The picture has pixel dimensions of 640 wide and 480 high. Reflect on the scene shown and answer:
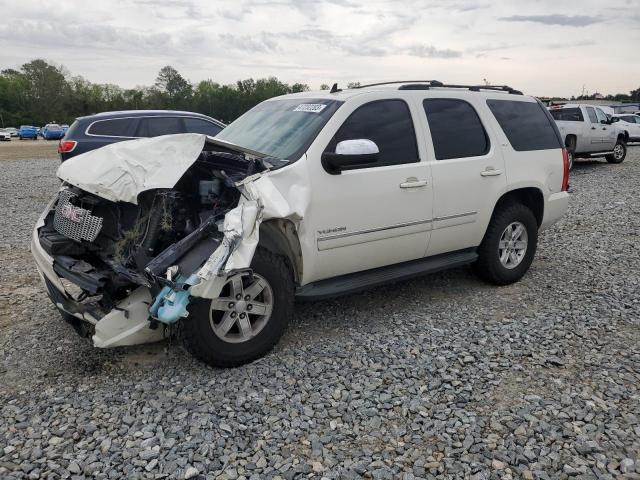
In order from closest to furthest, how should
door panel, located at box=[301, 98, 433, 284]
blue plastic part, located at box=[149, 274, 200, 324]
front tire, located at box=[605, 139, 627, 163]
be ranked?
blue plastic part, located at box=[149, 274, 200, 324] < door panel, located at box=[301, 98, 433, 284] < front tire, located at box=[605, 139, 627, 163]

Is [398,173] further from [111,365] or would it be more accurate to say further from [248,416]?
[111,365]

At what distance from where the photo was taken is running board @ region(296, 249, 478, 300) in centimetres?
392

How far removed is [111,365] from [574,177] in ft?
44.2

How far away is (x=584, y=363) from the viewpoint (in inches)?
148

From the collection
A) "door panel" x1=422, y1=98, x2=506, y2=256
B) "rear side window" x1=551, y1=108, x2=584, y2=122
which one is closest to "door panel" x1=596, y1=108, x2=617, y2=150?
"rear side window" x1=551, y1=108, x2=584, y2=122

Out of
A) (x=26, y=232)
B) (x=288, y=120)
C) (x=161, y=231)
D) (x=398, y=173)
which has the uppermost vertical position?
(x=288, y=120)

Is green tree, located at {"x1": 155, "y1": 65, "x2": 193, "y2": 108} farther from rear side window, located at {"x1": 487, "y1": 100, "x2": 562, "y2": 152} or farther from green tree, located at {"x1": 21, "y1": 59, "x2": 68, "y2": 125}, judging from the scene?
rear side window, located at {"x1": 487, "y1": 100, "x2": 562, "y2": 152}

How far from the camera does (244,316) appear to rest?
3.57m

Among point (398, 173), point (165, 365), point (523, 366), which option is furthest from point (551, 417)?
point (165, 365)

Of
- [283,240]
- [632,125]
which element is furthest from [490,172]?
[632,125]

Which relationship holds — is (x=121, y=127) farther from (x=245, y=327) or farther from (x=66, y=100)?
(x=66, y=100)

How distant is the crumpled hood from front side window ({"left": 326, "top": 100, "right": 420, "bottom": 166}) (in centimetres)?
119

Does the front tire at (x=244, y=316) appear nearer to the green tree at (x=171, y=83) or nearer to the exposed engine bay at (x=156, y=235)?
the exposed engine bay at (x=156, y=235)

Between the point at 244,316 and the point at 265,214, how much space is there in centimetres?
74
